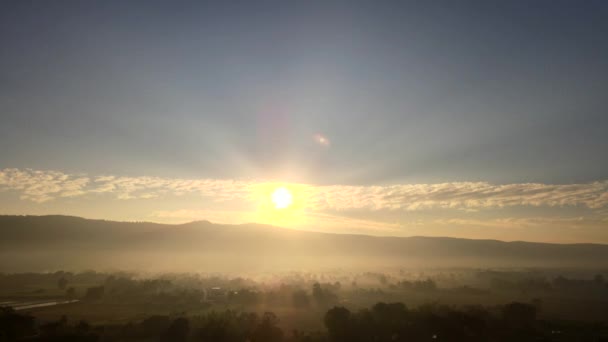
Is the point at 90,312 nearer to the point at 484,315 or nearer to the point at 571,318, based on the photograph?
the point at 484,315

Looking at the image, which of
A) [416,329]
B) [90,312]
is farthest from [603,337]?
[90,312]

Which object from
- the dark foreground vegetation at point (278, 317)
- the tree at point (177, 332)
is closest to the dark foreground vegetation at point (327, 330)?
the tree at point (177, 332)

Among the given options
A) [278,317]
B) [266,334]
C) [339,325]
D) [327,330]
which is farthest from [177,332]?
[339,325]

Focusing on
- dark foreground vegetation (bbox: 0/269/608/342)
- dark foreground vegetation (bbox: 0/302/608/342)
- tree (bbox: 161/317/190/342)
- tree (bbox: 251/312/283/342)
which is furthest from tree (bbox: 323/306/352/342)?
tree (bbox: 161/317/190/342)

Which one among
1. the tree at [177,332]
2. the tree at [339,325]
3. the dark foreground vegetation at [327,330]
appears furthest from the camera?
the tree at [339,325]

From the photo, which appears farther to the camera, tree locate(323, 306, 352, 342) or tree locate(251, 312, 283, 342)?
tree locate(323, 306, 352, 342)

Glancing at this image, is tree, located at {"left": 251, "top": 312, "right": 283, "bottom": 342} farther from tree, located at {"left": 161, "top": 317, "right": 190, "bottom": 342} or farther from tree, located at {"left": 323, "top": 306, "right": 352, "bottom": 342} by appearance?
tree, located at {"left": 161, "top": 317, "right": 190, "bottom": 342}

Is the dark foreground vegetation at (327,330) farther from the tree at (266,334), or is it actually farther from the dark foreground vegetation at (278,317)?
the dark foreground vegetation at (278,317)

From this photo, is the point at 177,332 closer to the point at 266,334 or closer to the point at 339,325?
the point at 266,334
